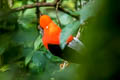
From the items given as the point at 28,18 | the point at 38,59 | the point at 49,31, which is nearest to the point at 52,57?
the point at 38,59

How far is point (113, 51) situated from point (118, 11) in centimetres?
4

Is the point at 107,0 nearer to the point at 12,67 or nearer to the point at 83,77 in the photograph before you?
the point at 83,77

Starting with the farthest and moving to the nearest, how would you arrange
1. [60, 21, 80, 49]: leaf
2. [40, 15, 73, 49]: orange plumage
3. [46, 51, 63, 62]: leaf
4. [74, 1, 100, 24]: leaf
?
1. [40, 15, 73, 49]: orange plumage
2. [46, 51, 63, 62]: leaf
3. [60, 21, 80, 49]: leaf
4. [74, 1, 100, 24]: leaf

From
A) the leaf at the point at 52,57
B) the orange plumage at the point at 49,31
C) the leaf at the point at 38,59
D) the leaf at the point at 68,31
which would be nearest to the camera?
the leaf at the point at 68,31

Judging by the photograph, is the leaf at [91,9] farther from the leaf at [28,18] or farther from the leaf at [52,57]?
the leaf at [28,18]

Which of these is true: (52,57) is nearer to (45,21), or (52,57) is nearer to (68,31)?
(45,21)

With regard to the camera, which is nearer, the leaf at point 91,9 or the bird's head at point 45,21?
the leaf at point 91,9

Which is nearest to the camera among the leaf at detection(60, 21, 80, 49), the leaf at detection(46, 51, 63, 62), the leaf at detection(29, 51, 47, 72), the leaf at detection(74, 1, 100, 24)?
the leaf at detection(74, 1, 100, 24)

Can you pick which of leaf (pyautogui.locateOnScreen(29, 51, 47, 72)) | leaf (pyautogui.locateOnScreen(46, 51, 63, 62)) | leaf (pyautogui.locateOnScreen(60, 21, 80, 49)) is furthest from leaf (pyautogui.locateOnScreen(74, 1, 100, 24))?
leaf (pyautogui.locateOnScreen(46, 51, 63, 62))

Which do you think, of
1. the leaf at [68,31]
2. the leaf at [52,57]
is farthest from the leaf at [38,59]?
the leaf at [68,31]

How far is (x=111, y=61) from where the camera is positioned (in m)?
0.34

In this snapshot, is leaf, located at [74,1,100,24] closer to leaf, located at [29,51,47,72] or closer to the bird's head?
leaf, located at [29,51,47,72]

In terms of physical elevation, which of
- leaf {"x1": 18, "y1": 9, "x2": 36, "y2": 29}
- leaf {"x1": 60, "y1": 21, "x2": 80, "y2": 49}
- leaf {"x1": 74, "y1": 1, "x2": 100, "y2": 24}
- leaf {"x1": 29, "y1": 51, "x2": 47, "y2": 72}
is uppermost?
leaf {"x1": 74, "y1": 1, "x2": 100, "y2": 24}

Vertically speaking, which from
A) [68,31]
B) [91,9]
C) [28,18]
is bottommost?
[28,18]
